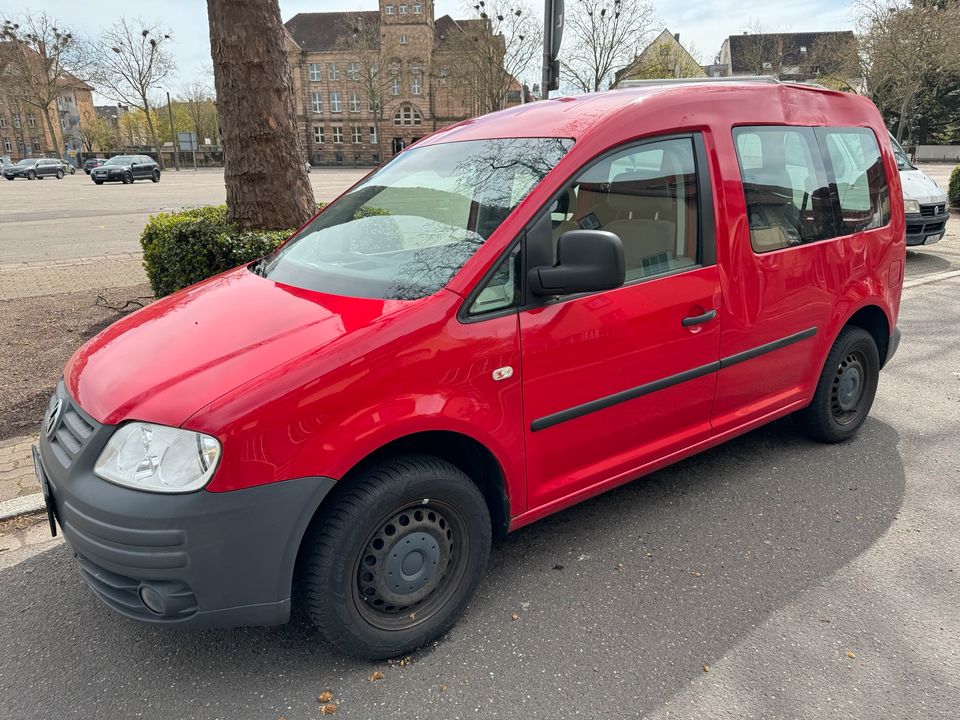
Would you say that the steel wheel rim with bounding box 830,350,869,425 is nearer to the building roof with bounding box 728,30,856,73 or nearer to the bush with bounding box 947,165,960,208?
the bush with bounding box 947,165,960,208

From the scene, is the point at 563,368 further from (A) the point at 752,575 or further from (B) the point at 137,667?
(B) the point at 137,667

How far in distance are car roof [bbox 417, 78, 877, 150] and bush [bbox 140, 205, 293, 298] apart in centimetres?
299

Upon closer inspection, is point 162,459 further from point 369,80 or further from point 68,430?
point 369,80

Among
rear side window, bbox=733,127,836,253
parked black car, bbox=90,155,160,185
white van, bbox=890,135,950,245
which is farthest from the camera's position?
parked black car, bbox=90,155,160,185

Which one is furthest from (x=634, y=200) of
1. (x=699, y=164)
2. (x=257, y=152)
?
(x=257, y=152)

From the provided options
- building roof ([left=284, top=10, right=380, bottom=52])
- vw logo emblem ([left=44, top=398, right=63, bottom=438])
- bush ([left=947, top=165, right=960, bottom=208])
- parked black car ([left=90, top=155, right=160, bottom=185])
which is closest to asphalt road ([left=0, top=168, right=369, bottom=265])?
vw logo emblem ([left=44, top=398, right=63, bottom=438])

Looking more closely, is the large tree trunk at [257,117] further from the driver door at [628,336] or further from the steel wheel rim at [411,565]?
the steel wheel rim at [411,565]

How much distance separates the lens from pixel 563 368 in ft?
8.74

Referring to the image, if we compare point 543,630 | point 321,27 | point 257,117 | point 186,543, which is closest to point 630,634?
point 543,630

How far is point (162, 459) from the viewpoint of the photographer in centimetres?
205

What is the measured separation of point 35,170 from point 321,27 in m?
37.8

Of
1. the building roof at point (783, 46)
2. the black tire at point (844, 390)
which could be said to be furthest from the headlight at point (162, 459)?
the building roof at point (783, 46)

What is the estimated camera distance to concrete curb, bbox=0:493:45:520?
3.46 m

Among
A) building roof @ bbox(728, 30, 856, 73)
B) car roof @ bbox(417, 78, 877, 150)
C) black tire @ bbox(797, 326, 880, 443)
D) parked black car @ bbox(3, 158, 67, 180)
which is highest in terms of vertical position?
building roof @ bbox(728, 30, 856, 73)
